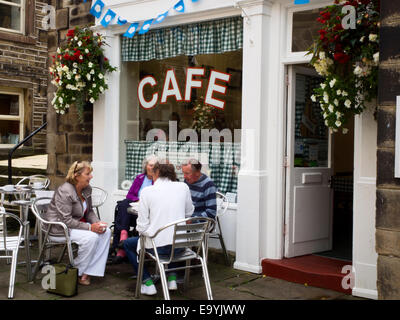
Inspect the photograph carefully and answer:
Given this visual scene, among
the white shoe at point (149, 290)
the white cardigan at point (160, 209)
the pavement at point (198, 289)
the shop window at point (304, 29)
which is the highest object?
the shop window at point (304, 29)

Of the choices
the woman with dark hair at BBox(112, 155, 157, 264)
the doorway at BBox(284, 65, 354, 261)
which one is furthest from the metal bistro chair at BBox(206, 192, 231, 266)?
the woman with dark hair at BBox(112, 155, 157, 264)

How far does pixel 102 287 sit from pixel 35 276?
2.41 feet

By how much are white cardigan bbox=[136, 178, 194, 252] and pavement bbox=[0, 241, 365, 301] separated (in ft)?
2.30

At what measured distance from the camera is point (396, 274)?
3875 millimetres

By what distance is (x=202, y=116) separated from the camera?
22.4ft

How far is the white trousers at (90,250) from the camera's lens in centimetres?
521

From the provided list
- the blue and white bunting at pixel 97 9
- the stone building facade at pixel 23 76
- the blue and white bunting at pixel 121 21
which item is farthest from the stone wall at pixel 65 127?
the stone building facade at pixel 23 76

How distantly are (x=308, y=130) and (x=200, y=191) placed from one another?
1487 millimetres

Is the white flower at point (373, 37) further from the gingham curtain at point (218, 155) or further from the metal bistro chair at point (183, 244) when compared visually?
the gingham curtain at point (218, 155)

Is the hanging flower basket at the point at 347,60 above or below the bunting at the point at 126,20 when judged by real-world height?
below

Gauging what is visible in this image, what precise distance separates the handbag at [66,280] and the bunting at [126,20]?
3179 millimetres

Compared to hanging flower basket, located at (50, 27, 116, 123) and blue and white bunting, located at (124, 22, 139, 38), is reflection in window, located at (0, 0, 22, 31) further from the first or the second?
blue and white bunting, located at (124, 22, 139, 38)

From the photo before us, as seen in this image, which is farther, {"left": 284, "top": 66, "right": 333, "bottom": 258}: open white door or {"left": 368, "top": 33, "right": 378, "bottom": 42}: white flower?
{"left": 284, "top": 66, "right": 333, "bottom": 258}: open white door

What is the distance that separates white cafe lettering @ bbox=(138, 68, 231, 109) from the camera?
661 centimetres
